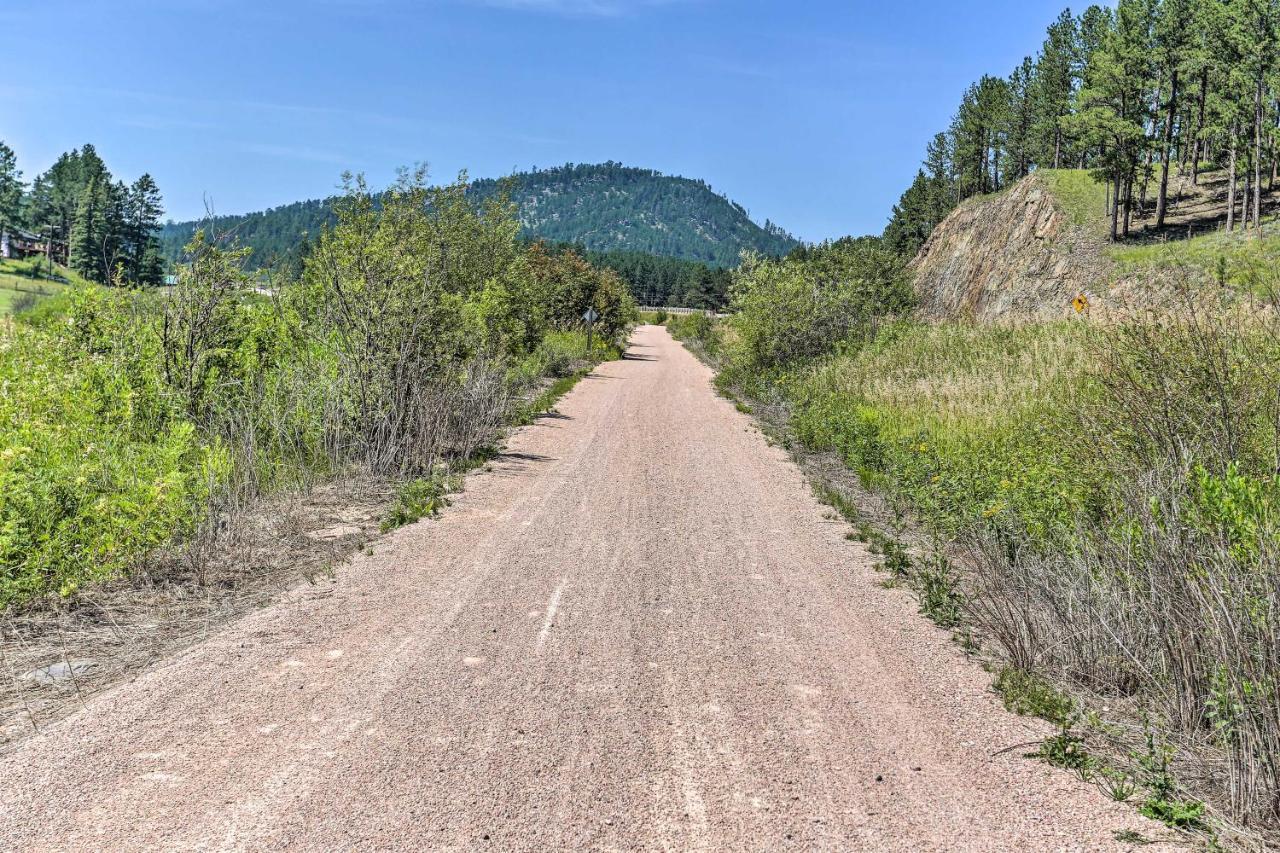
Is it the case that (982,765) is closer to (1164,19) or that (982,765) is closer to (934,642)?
(934,642)

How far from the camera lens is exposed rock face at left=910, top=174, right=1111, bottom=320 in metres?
45.2

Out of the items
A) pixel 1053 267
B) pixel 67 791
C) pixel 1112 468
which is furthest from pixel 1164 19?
pixel 67 791

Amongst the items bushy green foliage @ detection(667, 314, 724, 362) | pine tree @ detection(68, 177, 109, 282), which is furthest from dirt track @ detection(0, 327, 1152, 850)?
pine tree @ detection(68, 177, 109, 282)

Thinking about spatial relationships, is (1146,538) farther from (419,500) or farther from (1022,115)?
(1022,115)

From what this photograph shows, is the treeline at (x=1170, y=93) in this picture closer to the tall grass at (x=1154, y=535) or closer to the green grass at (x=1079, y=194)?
the green grass at (x=1079, y=194)

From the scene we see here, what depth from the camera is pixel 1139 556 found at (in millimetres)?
5027

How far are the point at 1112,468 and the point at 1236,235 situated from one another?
134 ft

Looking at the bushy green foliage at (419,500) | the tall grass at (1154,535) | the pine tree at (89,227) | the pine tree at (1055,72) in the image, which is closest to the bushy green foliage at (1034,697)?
the tall grass at (1154,535)

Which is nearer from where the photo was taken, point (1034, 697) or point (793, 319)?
point (1034, 697)

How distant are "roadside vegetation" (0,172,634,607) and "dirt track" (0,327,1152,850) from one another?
138 cm

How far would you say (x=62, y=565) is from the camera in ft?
18.7

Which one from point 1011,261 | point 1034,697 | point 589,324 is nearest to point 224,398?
point 1034,697

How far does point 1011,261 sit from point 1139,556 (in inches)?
1997

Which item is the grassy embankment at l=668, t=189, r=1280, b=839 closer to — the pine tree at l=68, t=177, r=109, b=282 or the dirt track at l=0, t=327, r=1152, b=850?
the dirt track at l=0, t=327, r=1152, b=850
